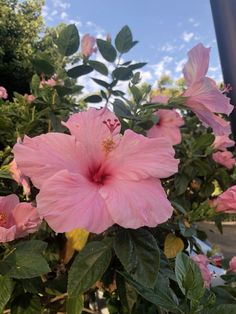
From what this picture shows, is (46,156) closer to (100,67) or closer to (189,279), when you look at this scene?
(189,279)

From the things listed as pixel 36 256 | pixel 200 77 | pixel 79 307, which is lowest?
pixel 79 307

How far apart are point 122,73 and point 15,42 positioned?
17.7ft

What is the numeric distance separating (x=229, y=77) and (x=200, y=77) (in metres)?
0.93

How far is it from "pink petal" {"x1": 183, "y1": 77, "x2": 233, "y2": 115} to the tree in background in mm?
4896

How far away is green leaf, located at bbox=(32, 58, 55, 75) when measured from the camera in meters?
0.87

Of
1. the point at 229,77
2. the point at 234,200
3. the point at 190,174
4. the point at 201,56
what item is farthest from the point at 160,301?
the point at 229,77

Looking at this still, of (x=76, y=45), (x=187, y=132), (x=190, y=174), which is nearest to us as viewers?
(x=76, y=45)

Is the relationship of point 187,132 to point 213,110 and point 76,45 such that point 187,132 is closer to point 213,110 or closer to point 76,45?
point 76,45

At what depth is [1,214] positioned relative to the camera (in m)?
0.62

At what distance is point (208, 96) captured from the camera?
67 cm

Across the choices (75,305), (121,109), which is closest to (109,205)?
(75,305)

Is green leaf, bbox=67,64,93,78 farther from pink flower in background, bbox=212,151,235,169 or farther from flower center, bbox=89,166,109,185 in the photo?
pink flower in background, bbox=212,151,235,169

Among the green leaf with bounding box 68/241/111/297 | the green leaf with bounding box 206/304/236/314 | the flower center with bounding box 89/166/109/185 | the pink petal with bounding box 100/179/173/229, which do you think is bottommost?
the green leaf with bounding box 206/304/236/314

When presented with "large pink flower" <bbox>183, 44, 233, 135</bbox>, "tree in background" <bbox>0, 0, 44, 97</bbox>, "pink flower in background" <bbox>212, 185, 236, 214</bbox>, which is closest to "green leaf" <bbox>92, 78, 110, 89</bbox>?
"large pink flower" <bbox>183, 44, 233, 135</bbox>
